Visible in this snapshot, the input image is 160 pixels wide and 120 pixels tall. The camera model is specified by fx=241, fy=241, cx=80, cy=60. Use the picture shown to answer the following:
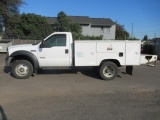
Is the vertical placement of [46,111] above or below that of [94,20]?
below

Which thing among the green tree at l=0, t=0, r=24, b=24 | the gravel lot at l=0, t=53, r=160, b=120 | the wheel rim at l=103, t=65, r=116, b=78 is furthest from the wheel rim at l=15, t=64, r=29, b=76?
the green tree at l=0, t=0, r=24, b=24

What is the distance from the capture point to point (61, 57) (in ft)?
35.4

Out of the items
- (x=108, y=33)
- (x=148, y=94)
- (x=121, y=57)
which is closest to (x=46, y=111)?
(x=148, y=94)

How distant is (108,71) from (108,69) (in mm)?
91

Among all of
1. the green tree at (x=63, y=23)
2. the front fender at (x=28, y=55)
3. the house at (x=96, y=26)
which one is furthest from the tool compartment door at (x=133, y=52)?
the house at (x=96, y=26)

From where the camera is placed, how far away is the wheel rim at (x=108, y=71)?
10.6 metres

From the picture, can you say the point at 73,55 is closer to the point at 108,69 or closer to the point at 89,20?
the point at 108,69

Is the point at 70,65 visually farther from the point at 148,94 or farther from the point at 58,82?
the point at 148,94

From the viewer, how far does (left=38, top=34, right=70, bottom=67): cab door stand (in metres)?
10.7

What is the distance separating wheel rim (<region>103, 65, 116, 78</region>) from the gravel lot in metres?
0.32

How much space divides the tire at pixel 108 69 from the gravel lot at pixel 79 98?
0.86 feet

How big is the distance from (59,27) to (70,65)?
112ft

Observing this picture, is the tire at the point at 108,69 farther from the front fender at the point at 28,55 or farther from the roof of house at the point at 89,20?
the roof of house at the point at 89,20

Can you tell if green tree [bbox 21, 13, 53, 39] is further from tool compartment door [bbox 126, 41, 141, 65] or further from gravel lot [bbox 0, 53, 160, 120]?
tool compartment door [bbox 126, 41, 141, 65]
